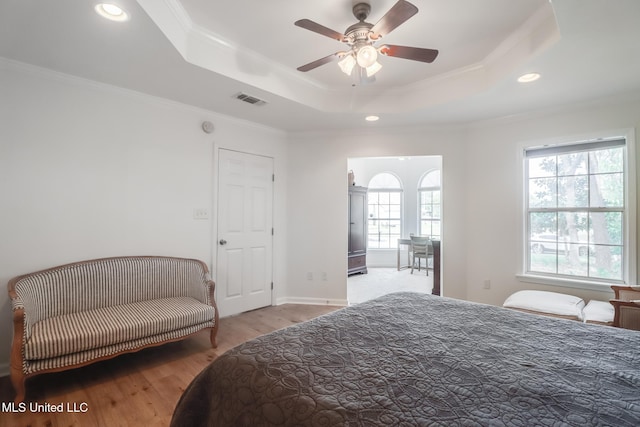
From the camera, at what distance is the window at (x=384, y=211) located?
743 cm

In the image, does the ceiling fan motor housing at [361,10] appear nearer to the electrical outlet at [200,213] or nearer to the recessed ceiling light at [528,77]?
the recessed ceiling light at [528,77]

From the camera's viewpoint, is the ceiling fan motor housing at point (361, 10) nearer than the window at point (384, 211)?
Yes

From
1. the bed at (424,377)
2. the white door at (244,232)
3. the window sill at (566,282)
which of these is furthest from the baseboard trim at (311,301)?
the bed at (424,377)

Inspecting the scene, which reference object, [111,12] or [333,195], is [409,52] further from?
[333,195]

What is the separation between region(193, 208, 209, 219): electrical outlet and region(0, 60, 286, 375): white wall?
5 centimetres

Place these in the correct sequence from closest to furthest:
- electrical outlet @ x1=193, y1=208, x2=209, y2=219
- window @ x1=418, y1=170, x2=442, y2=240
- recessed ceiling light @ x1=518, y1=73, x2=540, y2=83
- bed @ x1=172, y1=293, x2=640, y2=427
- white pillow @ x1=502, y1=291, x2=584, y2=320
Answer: bed @ x1=172, y1=293, x2=640, y2=427
recessed ceiling light @ x1=518, y1=73, x2=540, y2=83
white pillow @ x1=502, y1=291, x2=584, y2=320
electrical outlet @ x1=193, y1=208, x2=209, y2=219
window @ x1=418, y1=170, x2=442, y2=240

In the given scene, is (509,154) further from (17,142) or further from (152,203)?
(17,142)

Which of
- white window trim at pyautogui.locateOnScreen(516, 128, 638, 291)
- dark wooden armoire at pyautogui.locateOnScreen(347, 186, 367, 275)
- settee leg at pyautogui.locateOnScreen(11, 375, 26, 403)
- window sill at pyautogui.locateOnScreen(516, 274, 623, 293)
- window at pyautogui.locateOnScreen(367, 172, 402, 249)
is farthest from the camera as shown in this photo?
window at pyautogui.locateOnScreen(367, 172, 402, 249)

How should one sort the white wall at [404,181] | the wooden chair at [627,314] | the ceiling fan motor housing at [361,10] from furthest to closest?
the white wall at [404,181] < the wooden chair at [627,314] < the ceiling fan motor housing at [361,10]

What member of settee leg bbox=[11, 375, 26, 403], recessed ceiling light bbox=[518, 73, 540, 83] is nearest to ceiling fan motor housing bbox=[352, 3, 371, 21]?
recessed ceiling light bbox=[518, 73, 540, 83]

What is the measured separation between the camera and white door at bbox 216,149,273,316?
3.62m

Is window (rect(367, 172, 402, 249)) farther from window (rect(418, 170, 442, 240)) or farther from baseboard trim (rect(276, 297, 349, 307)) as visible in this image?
baseboard trim (rect(276, 297, 349, 307))

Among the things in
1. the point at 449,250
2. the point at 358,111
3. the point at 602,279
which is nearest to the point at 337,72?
the point at 358,111

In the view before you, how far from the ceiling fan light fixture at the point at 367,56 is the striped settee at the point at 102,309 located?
2.37 meters
